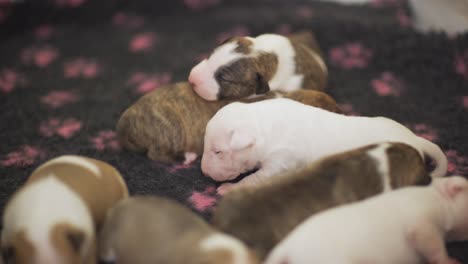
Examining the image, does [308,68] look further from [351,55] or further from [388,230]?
[388,230]

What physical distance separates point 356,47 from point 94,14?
2.11 meters

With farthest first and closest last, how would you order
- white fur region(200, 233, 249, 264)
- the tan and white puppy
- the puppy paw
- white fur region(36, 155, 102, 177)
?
the puppy paw
white fur region(36, 155, 102, 177)
the tan and white puppy
white fur region(200, 233, 249, 264)

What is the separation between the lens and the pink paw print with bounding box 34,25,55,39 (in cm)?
424

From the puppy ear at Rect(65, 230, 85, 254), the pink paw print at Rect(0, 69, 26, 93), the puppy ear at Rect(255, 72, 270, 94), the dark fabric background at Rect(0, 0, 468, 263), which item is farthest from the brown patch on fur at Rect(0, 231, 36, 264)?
the pink paw print at Rect(0, 69, 26, 93)

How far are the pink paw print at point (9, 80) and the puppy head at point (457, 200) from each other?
2.83 m

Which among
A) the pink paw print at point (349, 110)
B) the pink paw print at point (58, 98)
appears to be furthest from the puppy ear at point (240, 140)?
the pink paw print at point (58, 98)

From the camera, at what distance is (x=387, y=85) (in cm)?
356

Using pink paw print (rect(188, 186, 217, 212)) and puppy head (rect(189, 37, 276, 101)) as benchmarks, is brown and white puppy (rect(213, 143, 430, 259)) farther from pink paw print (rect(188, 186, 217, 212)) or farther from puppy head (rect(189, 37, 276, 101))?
puppy head (rect(189, 37, 276, 101))

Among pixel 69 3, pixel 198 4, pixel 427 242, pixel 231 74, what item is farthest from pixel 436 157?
pixel 69 3

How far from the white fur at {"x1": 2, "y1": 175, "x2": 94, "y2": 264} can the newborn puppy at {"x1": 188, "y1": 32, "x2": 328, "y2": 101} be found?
45.9 inches

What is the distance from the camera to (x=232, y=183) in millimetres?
2541

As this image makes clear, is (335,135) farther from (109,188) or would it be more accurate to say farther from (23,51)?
(23,51)

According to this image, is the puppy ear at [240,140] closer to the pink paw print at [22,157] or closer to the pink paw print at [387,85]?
the pink paw print at [22,157]

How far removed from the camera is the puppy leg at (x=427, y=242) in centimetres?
184
